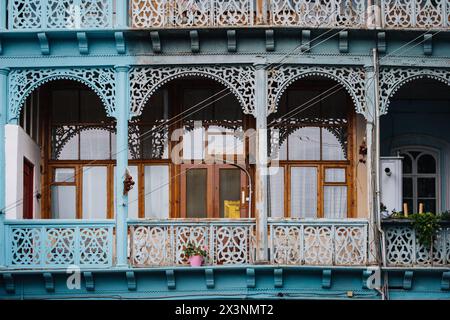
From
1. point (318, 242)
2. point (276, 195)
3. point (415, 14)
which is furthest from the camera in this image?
point (276, 195)

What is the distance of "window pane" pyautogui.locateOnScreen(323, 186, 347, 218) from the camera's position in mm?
30328

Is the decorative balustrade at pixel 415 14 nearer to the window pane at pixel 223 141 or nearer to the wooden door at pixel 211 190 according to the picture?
the window pane at pixel 223 141

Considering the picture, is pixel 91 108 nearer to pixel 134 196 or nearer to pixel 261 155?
pixel 134 196

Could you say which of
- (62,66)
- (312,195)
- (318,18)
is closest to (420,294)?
(312,195)

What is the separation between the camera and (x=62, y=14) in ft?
93.6

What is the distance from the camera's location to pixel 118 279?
28281 mm

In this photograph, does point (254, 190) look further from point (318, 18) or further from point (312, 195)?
point (318, 18)

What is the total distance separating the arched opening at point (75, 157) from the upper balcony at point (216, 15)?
2320mm

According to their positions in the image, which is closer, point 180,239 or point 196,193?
point 180,239

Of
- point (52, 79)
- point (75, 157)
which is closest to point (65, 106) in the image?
point (75, 157)

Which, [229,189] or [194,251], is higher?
[229,189]

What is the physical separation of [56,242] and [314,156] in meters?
5.27

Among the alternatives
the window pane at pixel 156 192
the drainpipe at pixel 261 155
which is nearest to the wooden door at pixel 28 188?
the window pane at pixel 156 192

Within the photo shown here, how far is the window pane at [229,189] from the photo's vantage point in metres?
30.3
